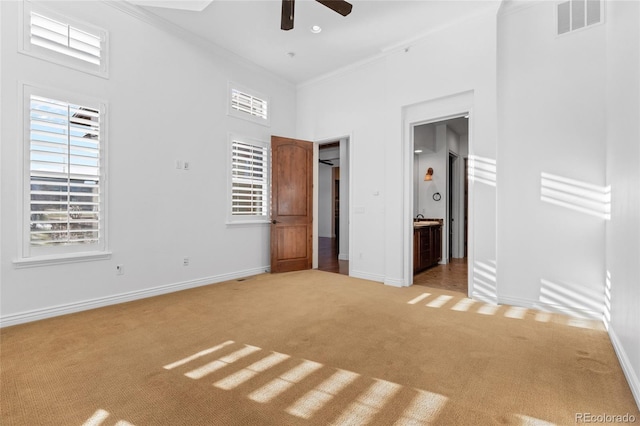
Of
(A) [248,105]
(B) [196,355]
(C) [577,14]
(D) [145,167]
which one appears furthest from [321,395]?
(A) [248,105]

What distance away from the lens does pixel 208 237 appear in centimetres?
466

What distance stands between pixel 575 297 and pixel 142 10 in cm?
610

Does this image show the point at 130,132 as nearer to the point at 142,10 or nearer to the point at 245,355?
the point at 142,10

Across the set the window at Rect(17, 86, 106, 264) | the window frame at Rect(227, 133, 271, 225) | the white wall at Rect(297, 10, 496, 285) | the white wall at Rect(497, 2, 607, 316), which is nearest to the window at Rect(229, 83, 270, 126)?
the window frame at Rect(227, 133, 271, 225)

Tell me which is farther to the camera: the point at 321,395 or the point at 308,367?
the point at 308,367

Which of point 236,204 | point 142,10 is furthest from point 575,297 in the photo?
point 142,10

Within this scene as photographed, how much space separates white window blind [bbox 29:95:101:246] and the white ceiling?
1.63 meters

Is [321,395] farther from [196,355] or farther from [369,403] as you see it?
[196,355]

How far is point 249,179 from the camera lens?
5.28 m

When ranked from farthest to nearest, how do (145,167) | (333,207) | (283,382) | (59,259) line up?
(333,207)
(145,167)
(59,259)
(283,382)

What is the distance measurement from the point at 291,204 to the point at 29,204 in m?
3.54

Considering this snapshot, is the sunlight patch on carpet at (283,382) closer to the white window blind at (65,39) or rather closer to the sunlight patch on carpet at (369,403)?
the sunlight patch on carpet at (369,403)

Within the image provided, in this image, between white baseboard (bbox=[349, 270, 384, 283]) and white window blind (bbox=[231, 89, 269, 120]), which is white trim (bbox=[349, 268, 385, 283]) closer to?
white baseboard (bbox=[349, 270, 384, 283])

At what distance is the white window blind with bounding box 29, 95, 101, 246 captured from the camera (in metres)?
3.09
